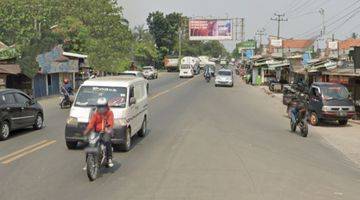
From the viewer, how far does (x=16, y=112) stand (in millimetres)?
18031

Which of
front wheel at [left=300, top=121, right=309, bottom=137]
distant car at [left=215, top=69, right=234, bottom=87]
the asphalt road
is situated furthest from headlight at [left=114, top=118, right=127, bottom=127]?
distant car at [left=215, top=69, right=234, bottom=87]

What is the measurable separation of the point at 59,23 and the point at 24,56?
17967 mm

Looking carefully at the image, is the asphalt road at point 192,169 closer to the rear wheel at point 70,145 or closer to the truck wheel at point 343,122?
the rear wheel at point 70,145

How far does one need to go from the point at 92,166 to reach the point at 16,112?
8.33 metres

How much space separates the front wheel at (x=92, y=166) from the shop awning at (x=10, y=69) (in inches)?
1052

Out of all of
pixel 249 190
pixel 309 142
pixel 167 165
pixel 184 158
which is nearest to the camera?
pixel 249 190

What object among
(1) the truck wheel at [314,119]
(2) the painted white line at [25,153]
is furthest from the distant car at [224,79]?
(2) the painted white line at [25,153]

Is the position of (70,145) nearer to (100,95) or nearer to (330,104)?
(100,95)

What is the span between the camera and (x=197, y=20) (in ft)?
286

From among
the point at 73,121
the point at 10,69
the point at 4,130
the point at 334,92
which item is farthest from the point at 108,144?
the point at 10,69

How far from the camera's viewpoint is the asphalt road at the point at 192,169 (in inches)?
380

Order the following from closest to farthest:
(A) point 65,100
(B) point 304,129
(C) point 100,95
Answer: (C) point 100,95 → (B) point 304,129 → (A) point 65,100

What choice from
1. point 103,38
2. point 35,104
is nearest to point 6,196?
point 35,104

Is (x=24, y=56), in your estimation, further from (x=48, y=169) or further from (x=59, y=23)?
(x=48, y=169)
